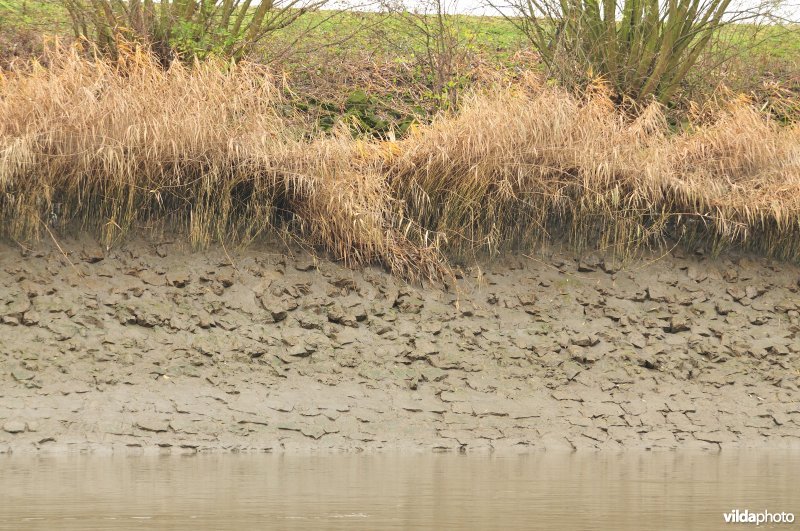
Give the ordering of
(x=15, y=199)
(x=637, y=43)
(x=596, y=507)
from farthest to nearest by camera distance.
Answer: (x=637, y=43), (x=15, y=199), (x=596, y=507)

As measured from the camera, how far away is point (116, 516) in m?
4.54

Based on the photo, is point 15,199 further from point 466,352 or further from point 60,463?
point 466,352

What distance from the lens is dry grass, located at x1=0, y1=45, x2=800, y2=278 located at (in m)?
9.55

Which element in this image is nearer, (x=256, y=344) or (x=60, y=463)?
(x=60, y=463)

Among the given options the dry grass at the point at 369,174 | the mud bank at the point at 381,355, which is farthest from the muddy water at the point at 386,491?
the dry grass at the point at 369,174

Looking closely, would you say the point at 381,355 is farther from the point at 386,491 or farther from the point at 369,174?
the point at 386,491

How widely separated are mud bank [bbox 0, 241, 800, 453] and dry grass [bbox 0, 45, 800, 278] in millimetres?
320

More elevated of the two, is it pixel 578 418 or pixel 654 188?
pixel 654 188

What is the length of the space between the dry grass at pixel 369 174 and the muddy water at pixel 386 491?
9.93 ft

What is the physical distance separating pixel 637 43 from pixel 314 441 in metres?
7.73

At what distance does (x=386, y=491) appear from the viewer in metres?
5.54

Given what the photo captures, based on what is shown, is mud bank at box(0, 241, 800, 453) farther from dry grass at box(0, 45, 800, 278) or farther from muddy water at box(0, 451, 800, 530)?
muddy water at box(0, 451, 800, 530)

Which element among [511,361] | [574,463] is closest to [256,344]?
[511,361]

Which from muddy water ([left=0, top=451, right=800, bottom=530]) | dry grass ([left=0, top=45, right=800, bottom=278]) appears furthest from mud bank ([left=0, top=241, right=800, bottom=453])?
muddy water ([left=0, top=451, right=800, bottom=530])
